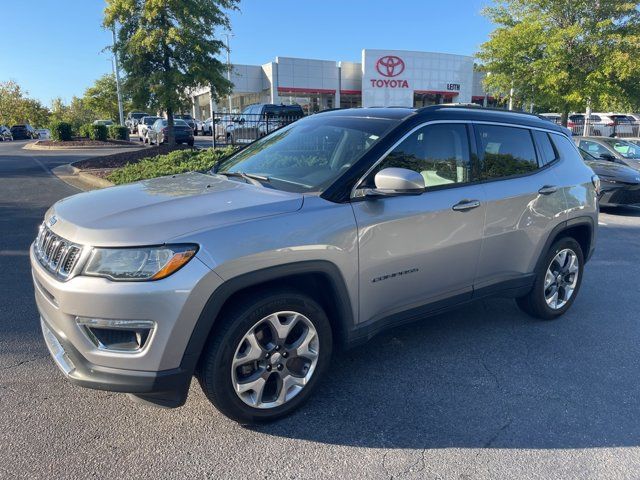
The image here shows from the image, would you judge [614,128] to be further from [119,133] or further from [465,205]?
[119,133]

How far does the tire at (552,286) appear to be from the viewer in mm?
4254

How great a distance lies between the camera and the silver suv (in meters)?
2.40

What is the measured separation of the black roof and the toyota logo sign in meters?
42.7

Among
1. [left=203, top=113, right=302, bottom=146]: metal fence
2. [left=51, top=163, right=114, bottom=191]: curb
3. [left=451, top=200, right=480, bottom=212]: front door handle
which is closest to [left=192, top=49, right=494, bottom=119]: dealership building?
[left=203, top=113, right=302, bottom=146]: metal fence

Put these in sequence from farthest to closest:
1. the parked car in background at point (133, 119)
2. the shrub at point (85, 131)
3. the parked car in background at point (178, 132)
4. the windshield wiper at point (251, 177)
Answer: the parked car in background at point (133, 119), the shrub at point (85, 131), the parked car in background at point (178, 132), the windshield wiper at point (251, 177)

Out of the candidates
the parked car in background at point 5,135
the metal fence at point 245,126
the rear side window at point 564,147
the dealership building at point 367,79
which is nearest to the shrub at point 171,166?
the metal fence at point 245,126

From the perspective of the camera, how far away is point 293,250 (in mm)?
2688

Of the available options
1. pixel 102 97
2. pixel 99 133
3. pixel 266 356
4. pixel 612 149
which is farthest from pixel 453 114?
pixel 102 97

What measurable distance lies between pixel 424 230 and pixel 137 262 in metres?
1.82

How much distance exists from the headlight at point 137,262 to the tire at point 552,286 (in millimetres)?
3143

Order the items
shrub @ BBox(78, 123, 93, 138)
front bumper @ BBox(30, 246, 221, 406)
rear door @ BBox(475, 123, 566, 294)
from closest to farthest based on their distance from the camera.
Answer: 1. front bumper @ BBox(30, 246, 221, 406)
2. rear door @ BBox(475, 123, 566, 294)
3. shrub @ BBox(78, 123, 93, 138)

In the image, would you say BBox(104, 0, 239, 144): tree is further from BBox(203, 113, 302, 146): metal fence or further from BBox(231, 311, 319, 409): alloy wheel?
BBox(231, 311, 319, 409): alloy wheel

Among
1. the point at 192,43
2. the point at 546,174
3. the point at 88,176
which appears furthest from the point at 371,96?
the point at 546,174

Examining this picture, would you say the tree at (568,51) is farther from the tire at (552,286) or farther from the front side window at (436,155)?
the front side window at (436,155)
